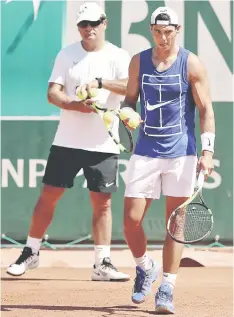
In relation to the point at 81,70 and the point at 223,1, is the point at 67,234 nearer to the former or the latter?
the point at 81,70

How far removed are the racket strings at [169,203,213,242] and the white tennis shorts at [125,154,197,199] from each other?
11 cm

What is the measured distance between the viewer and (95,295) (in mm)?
6719

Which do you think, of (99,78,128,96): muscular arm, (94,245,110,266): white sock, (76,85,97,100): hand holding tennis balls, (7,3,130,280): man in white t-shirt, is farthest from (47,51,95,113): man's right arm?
(94,245,110,266): white sock

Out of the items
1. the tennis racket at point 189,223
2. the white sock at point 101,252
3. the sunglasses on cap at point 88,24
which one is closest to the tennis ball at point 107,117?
the tennis racket at point 189,223

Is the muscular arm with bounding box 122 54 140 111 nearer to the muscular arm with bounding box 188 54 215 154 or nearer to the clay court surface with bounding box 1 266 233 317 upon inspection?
the muscular arm with bounding box 188 54 215 154

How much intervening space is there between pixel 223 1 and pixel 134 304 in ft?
10.8

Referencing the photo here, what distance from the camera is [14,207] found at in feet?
28.4

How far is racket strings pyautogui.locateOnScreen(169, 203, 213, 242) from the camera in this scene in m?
6.05

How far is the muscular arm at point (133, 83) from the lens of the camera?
243 inches

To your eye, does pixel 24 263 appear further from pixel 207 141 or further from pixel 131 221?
pixel 207 141

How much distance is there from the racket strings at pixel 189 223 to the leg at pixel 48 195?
1567mm

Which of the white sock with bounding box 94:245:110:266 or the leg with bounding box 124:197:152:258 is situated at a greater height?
the leg with bounding box 124:197:152:258

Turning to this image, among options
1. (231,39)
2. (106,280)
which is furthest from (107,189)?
(231,39)

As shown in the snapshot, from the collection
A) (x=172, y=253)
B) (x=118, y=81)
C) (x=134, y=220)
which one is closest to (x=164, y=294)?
(x=172, y=253)
